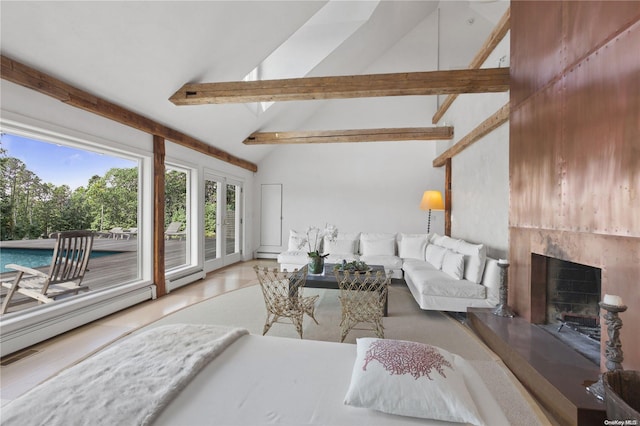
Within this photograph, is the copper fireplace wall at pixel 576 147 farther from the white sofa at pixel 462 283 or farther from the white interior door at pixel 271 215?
the white interior door at pixel 271 215

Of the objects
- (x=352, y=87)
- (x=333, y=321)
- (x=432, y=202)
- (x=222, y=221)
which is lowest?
(x=333, y=321)

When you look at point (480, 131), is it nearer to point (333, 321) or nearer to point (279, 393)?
point (333, 321)

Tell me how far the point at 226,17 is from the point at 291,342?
10.4ft

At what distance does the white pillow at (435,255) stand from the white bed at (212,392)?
2.89 meters

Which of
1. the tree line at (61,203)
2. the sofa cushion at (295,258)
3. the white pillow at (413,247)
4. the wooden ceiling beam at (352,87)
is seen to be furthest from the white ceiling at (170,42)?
the white pillow at (413,247)

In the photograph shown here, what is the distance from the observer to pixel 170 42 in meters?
2.86

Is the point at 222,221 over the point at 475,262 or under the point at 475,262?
over

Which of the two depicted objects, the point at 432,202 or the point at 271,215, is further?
the point at 271,215

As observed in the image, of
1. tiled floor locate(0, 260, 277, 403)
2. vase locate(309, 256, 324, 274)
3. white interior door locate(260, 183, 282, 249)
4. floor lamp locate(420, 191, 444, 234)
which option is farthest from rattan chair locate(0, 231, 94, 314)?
floor lamp locate(420, 191, 444, 234)

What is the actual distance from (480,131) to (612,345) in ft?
9.78

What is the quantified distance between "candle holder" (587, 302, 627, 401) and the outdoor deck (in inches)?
179

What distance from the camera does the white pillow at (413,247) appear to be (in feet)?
17.0

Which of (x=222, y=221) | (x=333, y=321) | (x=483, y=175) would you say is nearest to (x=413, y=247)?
(x=483, y=175)

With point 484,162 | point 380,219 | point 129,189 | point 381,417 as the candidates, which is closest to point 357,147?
point 380,219
